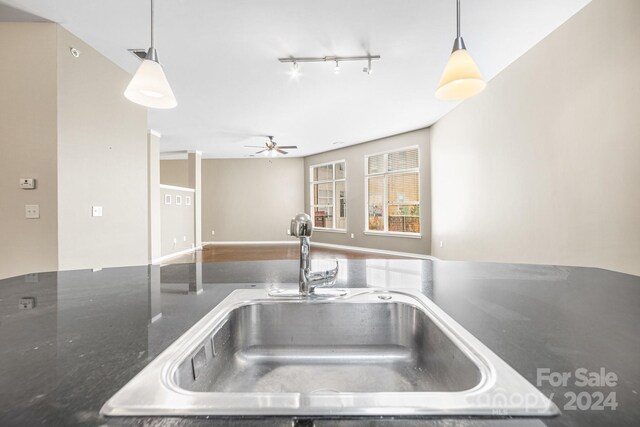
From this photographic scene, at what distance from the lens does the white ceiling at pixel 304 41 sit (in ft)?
7.89

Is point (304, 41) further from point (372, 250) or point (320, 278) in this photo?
point (372, 250)

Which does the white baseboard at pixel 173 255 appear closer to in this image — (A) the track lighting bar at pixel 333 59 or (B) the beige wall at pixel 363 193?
(B) the beige wall at pixel 363 193

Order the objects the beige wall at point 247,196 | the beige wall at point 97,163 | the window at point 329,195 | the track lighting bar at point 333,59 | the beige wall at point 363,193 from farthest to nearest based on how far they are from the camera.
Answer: the beige wall at point 247,196
the window at point 329,195
the beige wall at point 363,193
the track lighting bar at point 333,59
the beige wall at point 97,163

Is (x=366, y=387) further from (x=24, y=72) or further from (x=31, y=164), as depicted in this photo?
(x=24, y=72)

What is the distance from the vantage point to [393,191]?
22.7ft

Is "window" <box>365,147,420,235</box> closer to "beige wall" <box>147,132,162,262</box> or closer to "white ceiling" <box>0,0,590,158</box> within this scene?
"white ceiling" <box>0,0,590,158</box>

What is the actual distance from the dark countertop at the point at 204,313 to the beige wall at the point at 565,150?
178 cm

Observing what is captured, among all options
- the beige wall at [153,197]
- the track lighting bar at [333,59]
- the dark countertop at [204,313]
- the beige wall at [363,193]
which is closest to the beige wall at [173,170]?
the beige wall at [153,197]

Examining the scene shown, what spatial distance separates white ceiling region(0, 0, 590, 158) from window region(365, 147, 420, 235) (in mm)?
1870

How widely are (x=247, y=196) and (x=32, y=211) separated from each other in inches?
264

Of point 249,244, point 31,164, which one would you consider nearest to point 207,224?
point 249,244

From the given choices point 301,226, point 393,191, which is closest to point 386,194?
point 393,191

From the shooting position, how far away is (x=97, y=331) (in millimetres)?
604

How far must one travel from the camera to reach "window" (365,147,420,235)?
6.44 m
